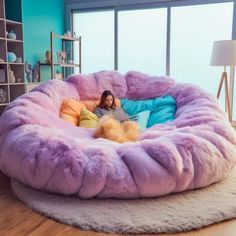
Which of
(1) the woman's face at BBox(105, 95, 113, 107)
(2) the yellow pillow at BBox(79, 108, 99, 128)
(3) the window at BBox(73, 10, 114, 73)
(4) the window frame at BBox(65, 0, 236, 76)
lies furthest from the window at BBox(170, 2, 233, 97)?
(2) the yellow pillow at BBox(79, 108, 99, 128)

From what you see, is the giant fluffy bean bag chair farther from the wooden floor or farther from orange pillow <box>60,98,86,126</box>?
orange pillow <box>60,98,86,126</box>

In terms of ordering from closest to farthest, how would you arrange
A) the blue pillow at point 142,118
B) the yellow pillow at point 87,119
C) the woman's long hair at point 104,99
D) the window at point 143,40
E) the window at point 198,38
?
1. the yellow pillow at point 87,119
2. the blue pillow at point 142,118
3. the woman's long hair at point 104,99
4. the window at point 198,38
5. the window at point 143,40

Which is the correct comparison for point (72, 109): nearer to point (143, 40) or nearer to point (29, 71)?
point (29, 71)

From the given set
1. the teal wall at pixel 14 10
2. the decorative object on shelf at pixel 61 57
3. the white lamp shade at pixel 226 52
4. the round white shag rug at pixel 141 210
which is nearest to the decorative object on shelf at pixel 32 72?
the decorative object on shelf at pixel 61 57

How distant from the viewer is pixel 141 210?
1.60 m

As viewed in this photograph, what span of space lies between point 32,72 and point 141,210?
3.25 meters

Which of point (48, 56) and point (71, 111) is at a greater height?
point (48, 56)

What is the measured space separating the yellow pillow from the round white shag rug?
1.06 meters

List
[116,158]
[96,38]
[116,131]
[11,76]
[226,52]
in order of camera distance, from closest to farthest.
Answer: [116,158] < [116,131] < [226,52] < [11,76] < [96,38]

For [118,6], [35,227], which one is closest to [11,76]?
[118,6]

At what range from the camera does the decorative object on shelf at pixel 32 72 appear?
423 cm

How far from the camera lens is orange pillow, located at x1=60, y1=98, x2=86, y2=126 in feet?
9.32

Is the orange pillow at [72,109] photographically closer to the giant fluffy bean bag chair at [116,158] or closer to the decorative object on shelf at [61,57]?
the giant fluffy bean bag chair at [116,158]

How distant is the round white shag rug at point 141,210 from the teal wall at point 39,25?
2.94 metres
